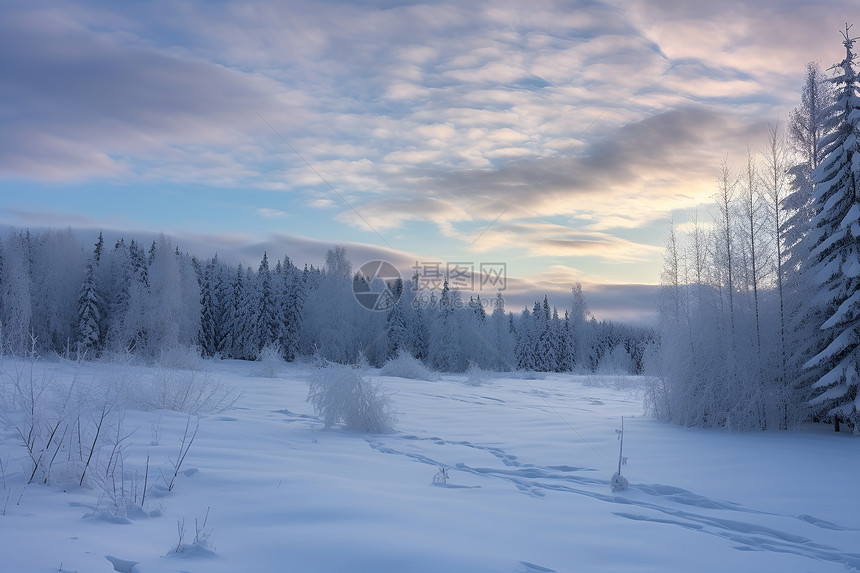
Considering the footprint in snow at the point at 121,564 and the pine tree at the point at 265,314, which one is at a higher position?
the pine tree at the point at 265,314

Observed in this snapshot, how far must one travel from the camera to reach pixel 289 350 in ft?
168

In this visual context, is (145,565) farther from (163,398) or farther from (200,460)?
(163,398)

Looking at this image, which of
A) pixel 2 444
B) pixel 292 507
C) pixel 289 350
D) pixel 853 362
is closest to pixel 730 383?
pixel 853 362

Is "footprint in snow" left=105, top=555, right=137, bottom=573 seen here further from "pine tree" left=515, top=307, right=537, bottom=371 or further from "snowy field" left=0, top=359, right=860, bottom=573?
"pine tree" left=515, top=307, right=537, bottom=371

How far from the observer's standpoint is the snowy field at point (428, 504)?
156 inches

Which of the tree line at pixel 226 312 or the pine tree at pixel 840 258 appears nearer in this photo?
the pine tree at pixel 840 258

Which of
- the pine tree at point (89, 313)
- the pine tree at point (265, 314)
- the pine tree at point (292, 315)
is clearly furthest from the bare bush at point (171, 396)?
the pine tree at point (292, 315)

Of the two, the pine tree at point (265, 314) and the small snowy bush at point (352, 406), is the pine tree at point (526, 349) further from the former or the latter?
the small snowy bush at point (352, 406)

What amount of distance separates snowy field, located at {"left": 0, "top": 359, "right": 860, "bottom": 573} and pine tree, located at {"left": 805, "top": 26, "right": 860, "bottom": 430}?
1.12 meters

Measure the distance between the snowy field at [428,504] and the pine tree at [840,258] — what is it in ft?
3.66

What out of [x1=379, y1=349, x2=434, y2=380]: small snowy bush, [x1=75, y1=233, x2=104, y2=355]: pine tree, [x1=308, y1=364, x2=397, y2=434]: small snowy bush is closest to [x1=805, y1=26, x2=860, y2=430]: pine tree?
[x1=308, y1=364, x2=397, y2=434]: small snowy bush

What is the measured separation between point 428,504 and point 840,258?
10.5 m

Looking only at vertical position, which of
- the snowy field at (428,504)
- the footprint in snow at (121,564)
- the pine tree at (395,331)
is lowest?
the snowy field at (428,504)

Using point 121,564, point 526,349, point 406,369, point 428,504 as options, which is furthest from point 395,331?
point 121,564
